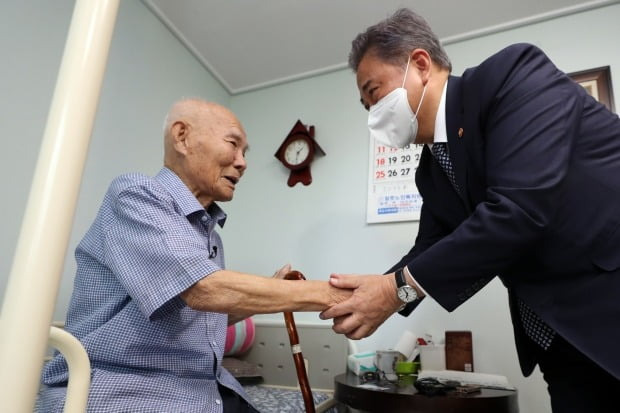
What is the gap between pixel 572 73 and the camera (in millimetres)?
1994

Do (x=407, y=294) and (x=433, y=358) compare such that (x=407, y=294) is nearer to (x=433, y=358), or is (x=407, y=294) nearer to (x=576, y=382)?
(x=576, y=382)

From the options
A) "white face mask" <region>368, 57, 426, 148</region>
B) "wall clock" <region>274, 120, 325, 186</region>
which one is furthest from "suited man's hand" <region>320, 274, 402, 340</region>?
"wall clock" <region>274, 120, 325, 186</region>

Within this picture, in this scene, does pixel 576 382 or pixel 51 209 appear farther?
pixel 576 382

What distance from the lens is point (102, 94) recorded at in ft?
6.09

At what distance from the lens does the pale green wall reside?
4.77 feet

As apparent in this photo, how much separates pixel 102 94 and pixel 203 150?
0.93m

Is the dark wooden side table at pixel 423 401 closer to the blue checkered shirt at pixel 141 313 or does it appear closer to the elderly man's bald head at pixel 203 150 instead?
the blue checkered shirt at pixel 141 313

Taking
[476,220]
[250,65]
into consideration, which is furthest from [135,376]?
[250,65]

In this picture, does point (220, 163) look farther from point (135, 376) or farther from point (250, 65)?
point (250, 65)

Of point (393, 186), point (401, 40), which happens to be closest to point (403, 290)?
point (401, 40)

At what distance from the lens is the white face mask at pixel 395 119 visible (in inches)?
46.5

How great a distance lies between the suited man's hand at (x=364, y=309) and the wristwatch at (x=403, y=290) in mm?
35

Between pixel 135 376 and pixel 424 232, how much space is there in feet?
2.97

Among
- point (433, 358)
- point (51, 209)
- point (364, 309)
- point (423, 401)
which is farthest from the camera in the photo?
point (433, 358)
